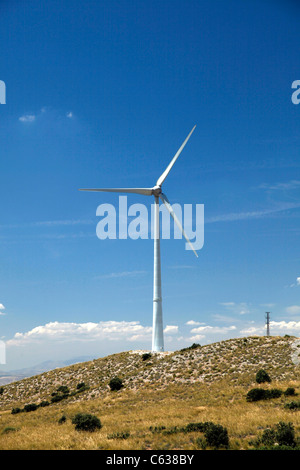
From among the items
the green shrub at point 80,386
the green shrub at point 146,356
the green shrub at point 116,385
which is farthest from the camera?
the green shrub at point 146,356

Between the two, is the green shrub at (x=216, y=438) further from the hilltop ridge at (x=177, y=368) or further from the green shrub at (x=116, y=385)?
the green shrub at (x=116, y=385)

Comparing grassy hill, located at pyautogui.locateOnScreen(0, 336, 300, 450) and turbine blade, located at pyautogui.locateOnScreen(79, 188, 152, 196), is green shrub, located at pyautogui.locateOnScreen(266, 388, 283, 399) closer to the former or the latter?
grassy hill, located at pyautogui.locateOnScreen(0, 336, 300, 450)

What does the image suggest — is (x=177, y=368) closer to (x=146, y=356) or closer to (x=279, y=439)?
(x=146, y=356)

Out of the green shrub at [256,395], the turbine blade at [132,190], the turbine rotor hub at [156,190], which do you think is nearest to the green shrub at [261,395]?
the green shrub at [256,395]

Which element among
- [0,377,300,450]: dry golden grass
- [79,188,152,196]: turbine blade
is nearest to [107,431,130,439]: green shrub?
[0,377,300,450]: dry golden grass

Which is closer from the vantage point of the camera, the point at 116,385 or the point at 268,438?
the point at 268,438

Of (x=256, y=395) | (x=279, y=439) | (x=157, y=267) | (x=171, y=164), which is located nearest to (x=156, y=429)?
(x=279, y=439)

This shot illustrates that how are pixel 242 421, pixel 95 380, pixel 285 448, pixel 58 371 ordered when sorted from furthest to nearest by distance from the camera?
1. pixel 58 371
2. pixel 95 380
3. pixel 242 421
4. pixel 285 448

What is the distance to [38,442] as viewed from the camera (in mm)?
24922

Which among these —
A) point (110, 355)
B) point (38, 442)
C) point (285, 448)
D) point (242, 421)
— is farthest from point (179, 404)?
point (110, 355)

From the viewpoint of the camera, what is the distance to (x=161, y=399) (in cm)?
4675

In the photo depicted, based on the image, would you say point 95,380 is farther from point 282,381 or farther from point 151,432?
point 151,432

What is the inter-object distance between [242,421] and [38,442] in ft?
51.9

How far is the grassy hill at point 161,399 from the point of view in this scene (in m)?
24.5
